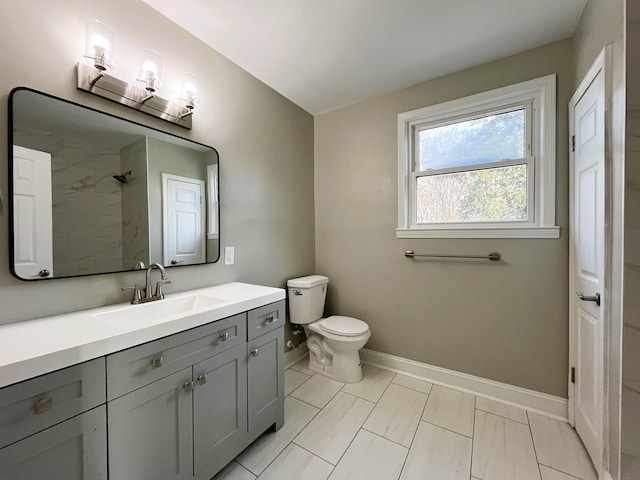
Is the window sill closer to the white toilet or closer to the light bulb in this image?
the white toilet

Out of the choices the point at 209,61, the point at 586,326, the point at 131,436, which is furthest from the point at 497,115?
the point at 131,436

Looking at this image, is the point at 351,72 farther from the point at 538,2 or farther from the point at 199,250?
the point at 199,250

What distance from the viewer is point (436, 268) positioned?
2.08 metres

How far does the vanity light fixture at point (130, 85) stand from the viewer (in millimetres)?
1178

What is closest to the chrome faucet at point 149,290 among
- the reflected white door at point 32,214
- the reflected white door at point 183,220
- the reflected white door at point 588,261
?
the reflected white door at point 183,220

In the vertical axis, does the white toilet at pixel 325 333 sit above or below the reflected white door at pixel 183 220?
below

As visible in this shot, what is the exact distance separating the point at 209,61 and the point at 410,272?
85.6 inches

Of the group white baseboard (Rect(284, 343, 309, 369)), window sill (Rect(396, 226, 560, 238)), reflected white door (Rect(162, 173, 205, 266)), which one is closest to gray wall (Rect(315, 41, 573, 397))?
window sill (Rect(396, 226, 560, 238))

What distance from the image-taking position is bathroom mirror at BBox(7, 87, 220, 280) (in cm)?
105

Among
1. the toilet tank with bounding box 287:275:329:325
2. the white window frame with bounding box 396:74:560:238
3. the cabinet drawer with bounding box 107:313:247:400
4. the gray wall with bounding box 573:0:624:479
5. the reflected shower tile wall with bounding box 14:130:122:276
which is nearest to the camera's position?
the cabinet drawer with bounding box 107:313:247:400

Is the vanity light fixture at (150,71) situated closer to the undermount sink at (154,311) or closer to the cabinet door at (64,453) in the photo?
the undermount sink at (154,311)

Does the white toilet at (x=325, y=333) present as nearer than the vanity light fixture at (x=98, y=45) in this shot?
No

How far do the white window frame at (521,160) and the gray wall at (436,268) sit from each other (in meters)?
0.05

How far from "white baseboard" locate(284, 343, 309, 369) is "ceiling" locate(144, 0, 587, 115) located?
2.37m
